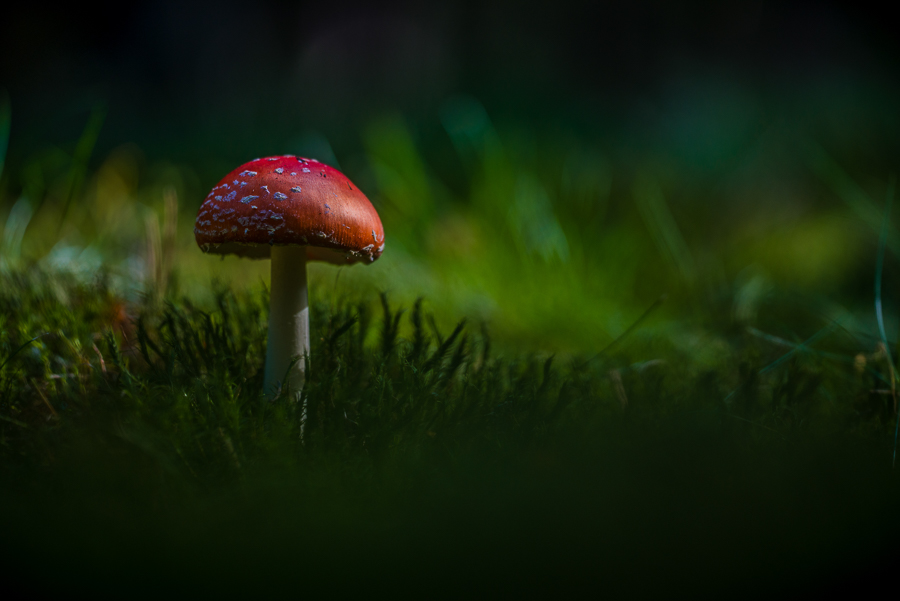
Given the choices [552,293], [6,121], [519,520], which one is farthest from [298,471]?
[6,121]

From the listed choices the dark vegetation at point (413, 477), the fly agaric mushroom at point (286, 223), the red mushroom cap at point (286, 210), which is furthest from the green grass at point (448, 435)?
the red mushroom cap at point (286, 210)

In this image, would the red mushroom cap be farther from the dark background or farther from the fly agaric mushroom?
the dark background

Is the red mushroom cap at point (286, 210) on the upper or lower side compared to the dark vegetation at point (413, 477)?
upper

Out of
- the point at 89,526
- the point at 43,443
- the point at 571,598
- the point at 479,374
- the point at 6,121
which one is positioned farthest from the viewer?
the point at 6,121

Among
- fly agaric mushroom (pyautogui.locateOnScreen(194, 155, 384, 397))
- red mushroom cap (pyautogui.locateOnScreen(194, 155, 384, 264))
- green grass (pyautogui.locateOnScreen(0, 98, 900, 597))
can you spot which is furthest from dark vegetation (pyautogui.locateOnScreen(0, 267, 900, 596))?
red mushroom cap (pyautogui.locateOnScreen(194, 155, 384, 264))

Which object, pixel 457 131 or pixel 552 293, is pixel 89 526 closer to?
pixel 552 293

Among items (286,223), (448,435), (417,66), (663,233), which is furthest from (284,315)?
(417,66)

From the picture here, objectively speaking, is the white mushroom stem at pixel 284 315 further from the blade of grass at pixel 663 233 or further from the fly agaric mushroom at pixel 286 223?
the blade of grass at pixel 663 233
